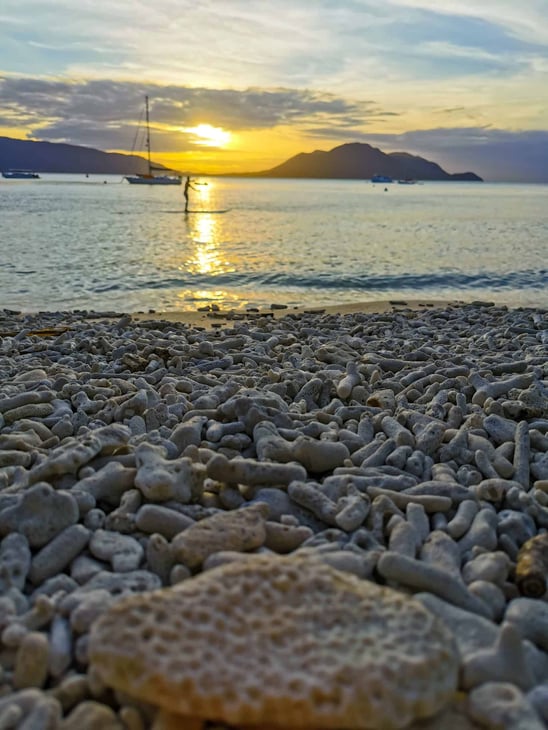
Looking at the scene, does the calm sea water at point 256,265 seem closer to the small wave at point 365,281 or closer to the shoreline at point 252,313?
the small wave at point 365,281

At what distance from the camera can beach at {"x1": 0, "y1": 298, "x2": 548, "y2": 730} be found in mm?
1705

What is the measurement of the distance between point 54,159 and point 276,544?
207m

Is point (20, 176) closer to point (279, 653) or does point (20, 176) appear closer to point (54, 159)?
point (54, 159)

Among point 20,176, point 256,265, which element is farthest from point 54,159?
point 256,265

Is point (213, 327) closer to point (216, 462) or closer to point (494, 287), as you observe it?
point (216, 462)

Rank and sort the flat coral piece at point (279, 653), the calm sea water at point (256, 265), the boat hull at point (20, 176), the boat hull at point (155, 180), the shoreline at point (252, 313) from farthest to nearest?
the boat hull at point (20, 176) < the boat hull at point (155, 180) < the calm sea water at point (256, 265) < the shoreline at point (252, 313) < the flat coral piece at point (279, 653)

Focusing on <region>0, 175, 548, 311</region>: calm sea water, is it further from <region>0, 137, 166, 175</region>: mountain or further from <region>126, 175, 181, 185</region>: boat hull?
<region>0, 137, 166, 175</region>: mountain

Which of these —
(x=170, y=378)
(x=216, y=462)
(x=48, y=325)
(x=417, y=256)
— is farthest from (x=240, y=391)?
(x=417, y=256)

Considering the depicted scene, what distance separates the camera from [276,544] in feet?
8.45

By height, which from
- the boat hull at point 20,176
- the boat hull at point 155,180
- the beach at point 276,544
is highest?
the boat hull at point 20,176

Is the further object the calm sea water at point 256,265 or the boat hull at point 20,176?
the boat hull at point 20,176

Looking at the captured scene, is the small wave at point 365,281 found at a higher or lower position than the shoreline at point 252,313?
higher

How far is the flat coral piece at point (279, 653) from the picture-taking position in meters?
1.63

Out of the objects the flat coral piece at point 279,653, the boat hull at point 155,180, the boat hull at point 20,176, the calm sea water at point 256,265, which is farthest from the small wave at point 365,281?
the boat hull at point 20,176
